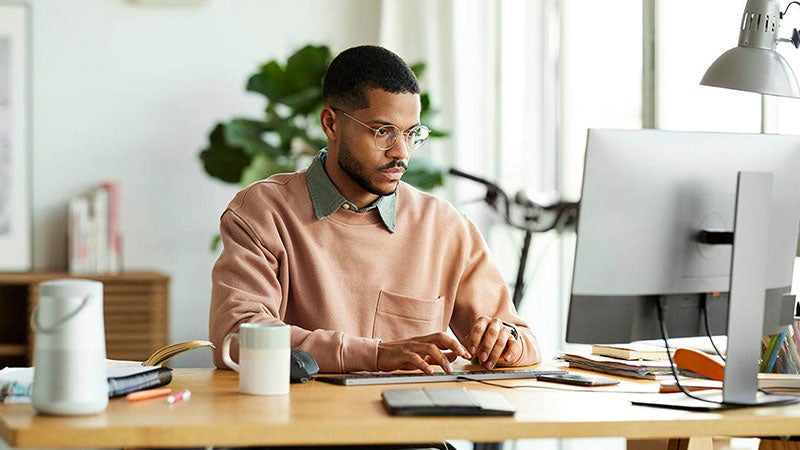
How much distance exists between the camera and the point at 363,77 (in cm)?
238

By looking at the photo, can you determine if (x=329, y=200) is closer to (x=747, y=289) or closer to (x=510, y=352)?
(x=510, y=352)

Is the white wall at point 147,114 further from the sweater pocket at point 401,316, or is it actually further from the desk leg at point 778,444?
the desk leg at point 778,444

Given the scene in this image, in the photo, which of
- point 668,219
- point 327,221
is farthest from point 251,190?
point 668,219

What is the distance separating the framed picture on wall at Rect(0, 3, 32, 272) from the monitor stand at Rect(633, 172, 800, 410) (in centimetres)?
380

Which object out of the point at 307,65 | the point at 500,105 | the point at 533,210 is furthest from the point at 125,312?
the point at 533,210

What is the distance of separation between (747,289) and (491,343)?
1.66ft

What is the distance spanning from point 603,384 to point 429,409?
0.52 m

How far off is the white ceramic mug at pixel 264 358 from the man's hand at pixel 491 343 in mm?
492

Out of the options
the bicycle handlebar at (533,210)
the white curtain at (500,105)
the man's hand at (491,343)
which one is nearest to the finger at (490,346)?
the man's hand at (491,343)

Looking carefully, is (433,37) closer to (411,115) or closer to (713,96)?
(713,96)

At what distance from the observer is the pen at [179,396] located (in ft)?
5.38

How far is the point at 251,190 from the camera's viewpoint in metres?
2.35

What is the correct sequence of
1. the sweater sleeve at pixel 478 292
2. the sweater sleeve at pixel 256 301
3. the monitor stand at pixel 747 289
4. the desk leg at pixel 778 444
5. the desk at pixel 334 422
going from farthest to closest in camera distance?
the sweater sleeve at pixel 478 292 → the sweater sleeve at pixel 256 301 → the desk leg at pixel 778 444 → the monitor stand at pixel 747 289 → the desk at pixel 334 422

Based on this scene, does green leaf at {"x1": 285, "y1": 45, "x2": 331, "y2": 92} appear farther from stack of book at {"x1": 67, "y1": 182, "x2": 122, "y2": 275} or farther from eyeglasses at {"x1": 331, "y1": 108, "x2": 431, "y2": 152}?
eyeglasses at {"x1": 331, "y1": 108, "x2": 431, "y2": 152}
